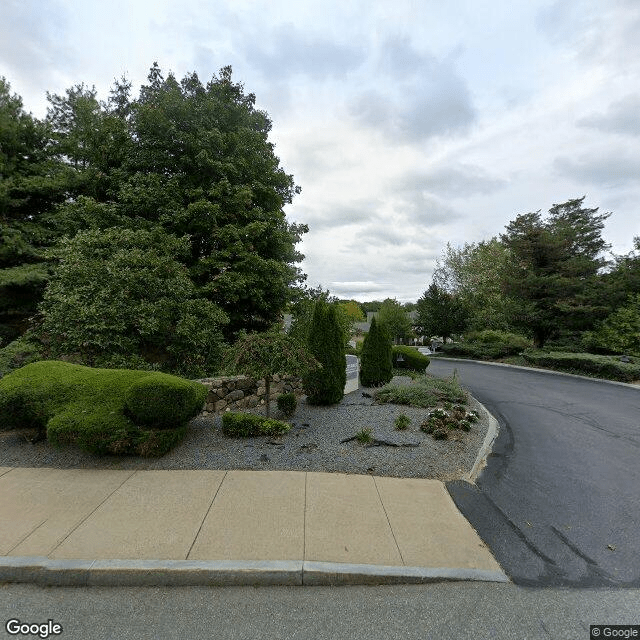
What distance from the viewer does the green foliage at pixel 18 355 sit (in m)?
6.50

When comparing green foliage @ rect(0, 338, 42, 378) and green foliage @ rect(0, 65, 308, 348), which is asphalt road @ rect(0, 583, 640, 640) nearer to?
green foliage @ rect(0, 338, 42, 378)

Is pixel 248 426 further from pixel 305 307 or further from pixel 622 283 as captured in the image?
pixel 622 283

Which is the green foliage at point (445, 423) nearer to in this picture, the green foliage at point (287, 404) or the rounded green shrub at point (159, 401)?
the green foliage at point (287, 404)

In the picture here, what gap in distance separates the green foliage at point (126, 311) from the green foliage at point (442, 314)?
21.6 m

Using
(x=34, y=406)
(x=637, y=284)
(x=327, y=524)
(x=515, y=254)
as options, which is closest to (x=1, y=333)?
(x=34, y=406)

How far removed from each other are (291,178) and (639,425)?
12401 millimetres

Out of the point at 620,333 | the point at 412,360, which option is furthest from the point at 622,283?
the point at 412,360

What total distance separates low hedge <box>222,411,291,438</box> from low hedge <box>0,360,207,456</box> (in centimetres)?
63

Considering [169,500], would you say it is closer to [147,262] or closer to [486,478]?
[486,478]

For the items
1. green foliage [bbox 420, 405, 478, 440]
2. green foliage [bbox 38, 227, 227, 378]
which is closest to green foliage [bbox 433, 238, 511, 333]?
green foliage [bbox 420, 405, 478, 440]

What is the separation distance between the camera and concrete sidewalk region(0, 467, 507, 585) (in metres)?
2.50

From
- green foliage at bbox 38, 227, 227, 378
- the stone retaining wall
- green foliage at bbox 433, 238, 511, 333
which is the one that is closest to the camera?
the stone retaining wall

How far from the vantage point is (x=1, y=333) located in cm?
1062

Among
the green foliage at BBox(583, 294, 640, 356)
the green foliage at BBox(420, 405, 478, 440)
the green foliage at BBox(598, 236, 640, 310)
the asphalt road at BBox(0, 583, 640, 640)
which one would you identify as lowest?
the asphalt road at BBox(0, 583, 640, 640)
